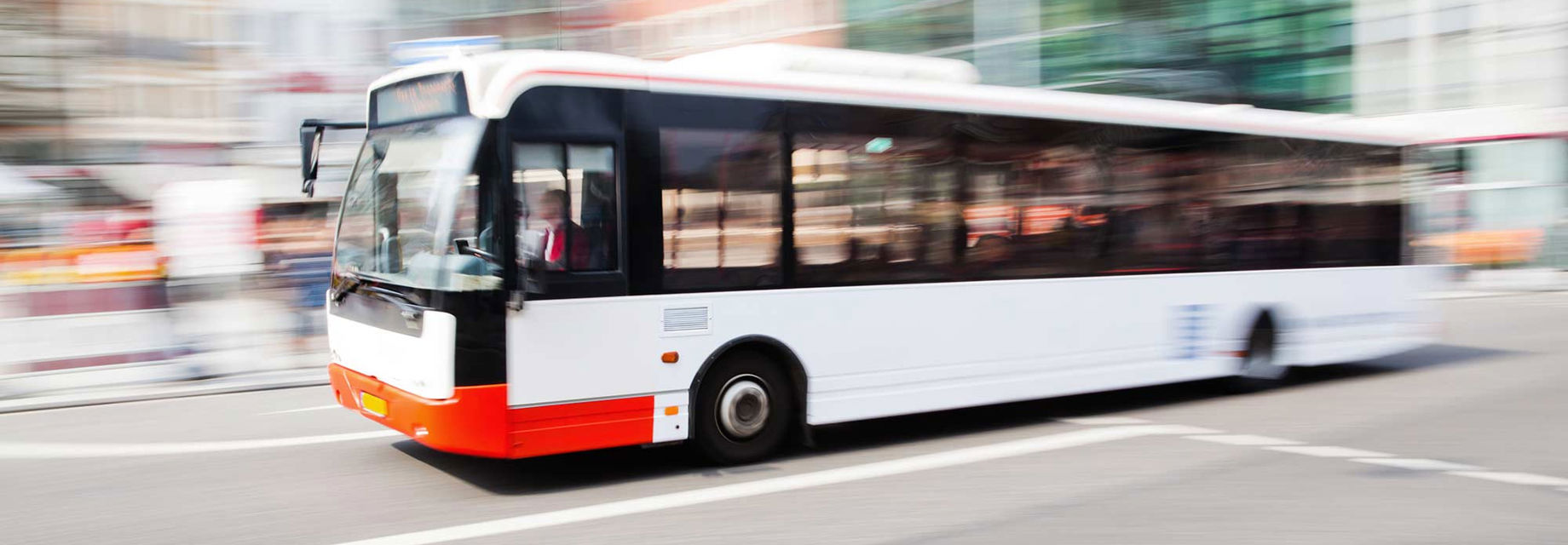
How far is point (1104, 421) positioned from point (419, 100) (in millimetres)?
5505

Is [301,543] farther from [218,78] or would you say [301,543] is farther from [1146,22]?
[218,78]

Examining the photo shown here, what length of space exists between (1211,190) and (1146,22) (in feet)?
101

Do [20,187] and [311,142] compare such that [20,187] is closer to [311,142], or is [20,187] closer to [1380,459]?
[311,142]

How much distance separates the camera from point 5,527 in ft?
21.0

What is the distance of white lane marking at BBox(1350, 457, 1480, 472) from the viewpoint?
25.0 ft

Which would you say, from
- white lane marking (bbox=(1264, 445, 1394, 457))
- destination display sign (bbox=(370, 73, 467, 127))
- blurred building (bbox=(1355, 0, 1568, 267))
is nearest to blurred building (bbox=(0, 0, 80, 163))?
destination display sign (bbox=(370, 73, 467, 127))

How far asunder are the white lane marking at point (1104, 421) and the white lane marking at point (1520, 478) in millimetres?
2378

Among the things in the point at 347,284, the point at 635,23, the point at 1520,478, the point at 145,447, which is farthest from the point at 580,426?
the point at 635,23

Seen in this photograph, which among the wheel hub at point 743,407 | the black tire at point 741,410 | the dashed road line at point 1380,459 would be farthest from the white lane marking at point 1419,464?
the wheel hub at point 743,407

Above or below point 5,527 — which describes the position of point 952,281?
above

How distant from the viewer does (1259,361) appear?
1099 centimetres

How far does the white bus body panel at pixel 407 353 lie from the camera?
6570 millimetres

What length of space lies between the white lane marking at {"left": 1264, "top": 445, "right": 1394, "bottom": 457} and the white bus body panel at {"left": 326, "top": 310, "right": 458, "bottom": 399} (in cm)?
527

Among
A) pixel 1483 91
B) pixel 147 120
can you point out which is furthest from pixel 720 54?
pixel 147 120
